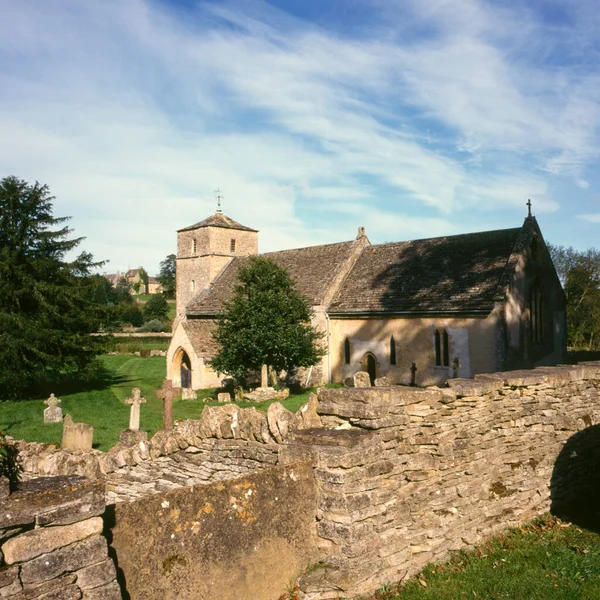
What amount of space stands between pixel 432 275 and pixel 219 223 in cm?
1775

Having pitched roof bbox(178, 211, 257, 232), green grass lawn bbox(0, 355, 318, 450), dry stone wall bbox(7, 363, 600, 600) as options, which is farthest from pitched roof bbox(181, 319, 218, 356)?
dry stone wall bbox(7, 363, 600, 600)

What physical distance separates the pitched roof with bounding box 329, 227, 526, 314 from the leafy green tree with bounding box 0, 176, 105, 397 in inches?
520

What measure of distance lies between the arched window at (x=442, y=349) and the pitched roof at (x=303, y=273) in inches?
285

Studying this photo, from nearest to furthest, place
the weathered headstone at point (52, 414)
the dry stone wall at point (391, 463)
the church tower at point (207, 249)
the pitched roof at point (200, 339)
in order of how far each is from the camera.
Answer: the dry stone wall at point (391, 463)
the weathered headstone at point (52, 414)
the pitched roof at point (200, 339)
the church tower at point (207, 249)

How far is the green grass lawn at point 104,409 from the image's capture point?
17.3 meters

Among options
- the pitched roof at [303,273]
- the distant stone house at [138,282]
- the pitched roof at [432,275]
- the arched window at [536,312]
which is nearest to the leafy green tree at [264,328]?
the pitched roof at [303,273]

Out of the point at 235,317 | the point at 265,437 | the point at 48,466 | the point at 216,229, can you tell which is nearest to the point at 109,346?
the point at 235,317

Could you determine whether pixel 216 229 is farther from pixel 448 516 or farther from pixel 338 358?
pixel 448 516

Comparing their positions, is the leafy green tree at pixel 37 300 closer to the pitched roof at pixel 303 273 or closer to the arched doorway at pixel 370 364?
the pitched roof at pixel 303 273

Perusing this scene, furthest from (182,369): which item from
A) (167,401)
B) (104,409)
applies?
(167,401)

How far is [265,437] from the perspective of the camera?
669cm

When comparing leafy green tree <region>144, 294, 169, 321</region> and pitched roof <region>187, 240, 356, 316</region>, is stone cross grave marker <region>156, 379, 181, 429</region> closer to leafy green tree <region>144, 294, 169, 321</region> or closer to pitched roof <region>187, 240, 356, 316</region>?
pitched roof <region>187, 240, 356, 316</region>

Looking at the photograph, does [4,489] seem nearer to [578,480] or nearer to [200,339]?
[578,480]

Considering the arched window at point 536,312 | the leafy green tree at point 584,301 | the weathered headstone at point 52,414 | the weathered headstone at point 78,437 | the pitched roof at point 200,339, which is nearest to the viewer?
the weathered headstone at point 78,437
